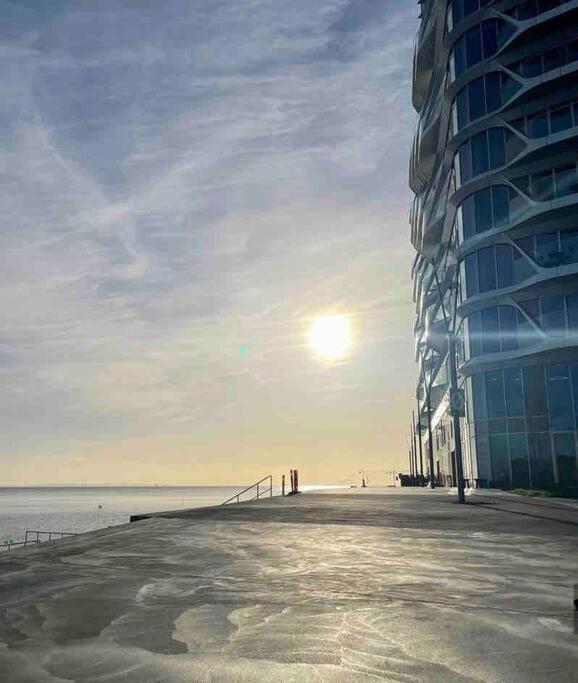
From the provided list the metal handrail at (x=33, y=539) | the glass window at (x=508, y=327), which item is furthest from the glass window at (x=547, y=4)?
the metal handrail at (x=33, y=539)

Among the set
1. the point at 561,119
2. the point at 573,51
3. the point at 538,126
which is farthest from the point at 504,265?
the point at 573,51

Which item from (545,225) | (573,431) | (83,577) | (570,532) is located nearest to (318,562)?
(83,577)

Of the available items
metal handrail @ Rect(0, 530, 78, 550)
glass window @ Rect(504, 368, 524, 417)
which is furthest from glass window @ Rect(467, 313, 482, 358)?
metal handrail @ Rect(0, 530, 78, 550)

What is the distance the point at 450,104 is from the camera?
4834 centimetres

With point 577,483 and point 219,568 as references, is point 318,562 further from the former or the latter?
point 577,483

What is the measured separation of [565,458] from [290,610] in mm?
35957

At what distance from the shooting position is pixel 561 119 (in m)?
41.3

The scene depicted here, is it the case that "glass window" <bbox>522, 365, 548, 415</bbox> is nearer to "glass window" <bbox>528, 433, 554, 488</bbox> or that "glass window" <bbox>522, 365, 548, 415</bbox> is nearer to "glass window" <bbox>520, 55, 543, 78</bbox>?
"glass window" <bbox>528, 433, 554, 488</bbox>

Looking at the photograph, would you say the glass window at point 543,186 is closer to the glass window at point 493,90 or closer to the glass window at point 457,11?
the glass window at point 493,90

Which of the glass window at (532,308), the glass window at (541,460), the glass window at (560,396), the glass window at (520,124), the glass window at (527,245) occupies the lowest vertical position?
the glass window at (541,460)

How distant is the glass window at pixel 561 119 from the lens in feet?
135

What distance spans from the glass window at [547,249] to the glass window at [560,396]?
652cm

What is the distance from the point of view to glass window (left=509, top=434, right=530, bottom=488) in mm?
40094

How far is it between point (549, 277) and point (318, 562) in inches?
1336
